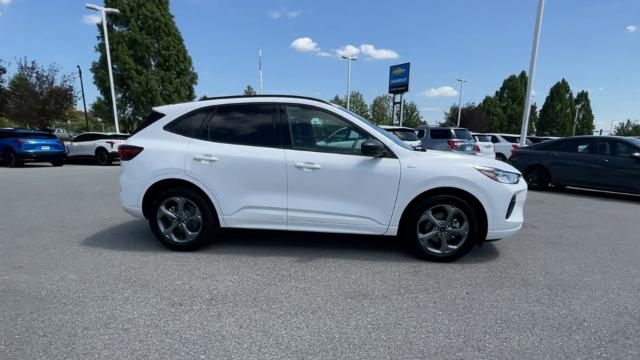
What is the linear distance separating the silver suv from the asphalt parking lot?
7.92 meters

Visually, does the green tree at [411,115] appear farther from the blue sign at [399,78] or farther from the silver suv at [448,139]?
the silver suv at [448,139]

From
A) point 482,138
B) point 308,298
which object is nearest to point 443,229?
point 308,298

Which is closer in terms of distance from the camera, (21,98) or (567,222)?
(567,222)

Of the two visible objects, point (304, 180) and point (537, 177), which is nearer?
point (304, 180)

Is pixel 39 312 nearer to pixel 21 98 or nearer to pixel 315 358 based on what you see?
pixel 315 358

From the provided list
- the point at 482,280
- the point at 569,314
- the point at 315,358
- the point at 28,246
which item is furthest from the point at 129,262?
the point at 569,314

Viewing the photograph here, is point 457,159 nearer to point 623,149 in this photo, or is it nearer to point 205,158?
point 205,158

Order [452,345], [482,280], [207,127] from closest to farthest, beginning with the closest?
[452,345]
[482,280]
[207,127]

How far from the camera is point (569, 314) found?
2.94 metres

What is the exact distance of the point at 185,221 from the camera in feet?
13.9

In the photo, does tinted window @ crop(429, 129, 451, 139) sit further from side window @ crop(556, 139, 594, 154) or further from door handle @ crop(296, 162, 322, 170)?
door handle @ crop(296, 162, 322, 170)

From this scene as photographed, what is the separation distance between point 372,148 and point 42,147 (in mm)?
16426

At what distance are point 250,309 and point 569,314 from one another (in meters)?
2.62

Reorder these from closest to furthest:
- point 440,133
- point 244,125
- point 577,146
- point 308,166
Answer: point 308,166 → point 244,125 → point 577,146 → point 440,133
